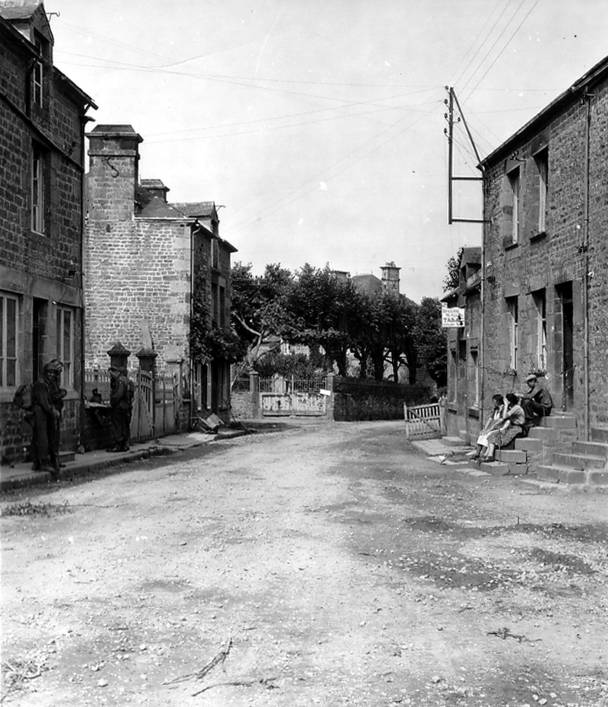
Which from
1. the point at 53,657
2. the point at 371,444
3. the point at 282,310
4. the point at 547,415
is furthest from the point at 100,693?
the point at 282,310

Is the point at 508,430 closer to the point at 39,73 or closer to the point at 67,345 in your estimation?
the point at 67,345

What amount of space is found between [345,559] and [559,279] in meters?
9.42

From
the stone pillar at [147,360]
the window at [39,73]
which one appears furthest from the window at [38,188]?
the stone pillar at [147,360]

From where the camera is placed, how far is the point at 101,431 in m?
17.2

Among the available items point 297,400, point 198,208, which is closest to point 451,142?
point 198,208

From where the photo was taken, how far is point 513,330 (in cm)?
1720

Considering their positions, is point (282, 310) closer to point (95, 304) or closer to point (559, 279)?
point (95, 304)

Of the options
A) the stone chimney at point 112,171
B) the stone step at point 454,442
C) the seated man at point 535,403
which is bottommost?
the stone step at point 454,442

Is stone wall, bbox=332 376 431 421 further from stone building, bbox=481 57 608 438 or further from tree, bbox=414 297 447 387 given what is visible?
stone building, bbox=481 57 608 438

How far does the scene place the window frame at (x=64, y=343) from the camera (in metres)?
15.2

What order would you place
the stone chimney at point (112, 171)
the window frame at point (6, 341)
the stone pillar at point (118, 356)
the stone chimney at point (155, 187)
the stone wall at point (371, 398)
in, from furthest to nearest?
1. the stone wall at point (371, 398)
2. the stone chimney at point (155, 187)
3. the stone chimney at point (112, 171)
4. the stone pillar at point (118, 356)
5. the window frame at point (6, 341)

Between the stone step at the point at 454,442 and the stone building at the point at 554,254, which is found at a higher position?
the stone building at the point at 554,254

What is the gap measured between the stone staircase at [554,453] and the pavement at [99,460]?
6.95 metres

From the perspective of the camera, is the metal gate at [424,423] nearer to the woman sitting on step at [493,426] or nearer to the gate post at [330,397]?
the woman sitting on step at [493,426]
